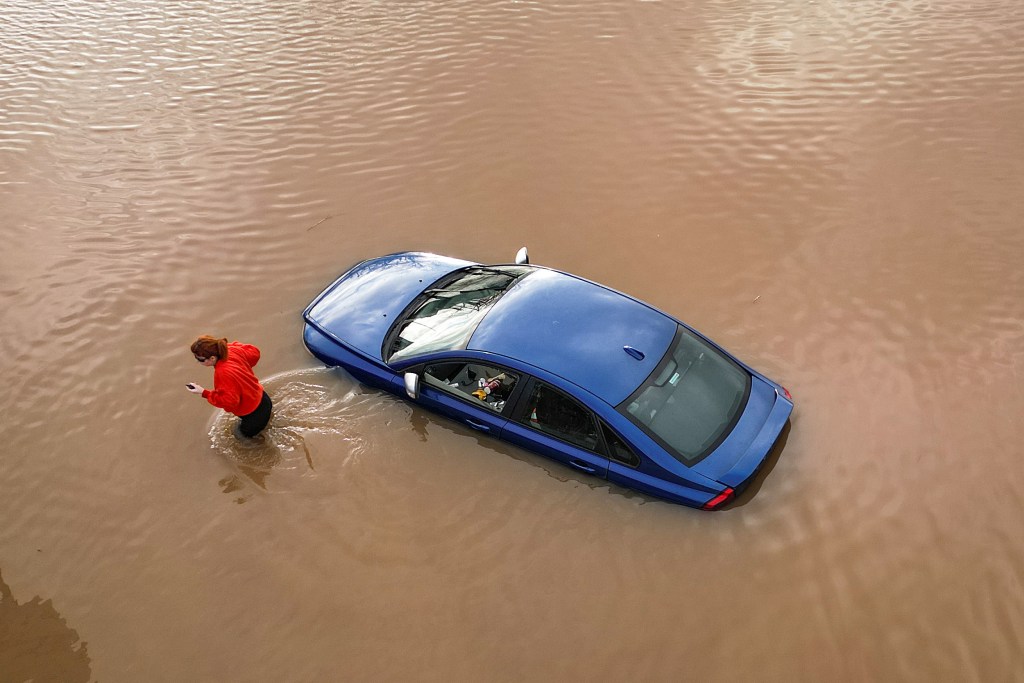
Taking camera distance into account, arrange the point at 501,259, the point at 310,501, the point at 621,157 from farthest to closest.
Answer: the point at 621,157 → the point at 501,259 → the point at 310,501

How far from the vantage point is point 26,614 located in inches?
237

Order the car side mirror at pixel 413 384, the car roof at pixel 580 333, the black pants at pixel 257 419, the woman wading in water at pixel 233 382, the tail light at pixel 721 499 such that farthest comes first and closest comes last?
1. the black pants at pixel 257 419
2. the car side mirror at pixel 413 384
3. the woman wading in water at pixel 233 382
4. the car roof at pixel 580 333
5. the tail light at pixel 721 499

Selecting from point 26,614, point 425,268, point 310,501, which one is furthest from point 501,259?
point 26,614

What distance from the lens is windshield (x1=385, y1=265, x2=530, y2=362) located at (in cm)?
671

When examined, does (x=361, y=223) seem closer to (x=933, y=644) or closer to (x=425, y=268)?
(x=425, y=268)

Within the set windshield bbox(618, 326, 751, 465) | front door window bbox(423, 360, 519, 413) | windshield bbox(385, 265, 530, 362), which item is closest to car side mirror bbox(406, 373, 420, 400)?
front door window bbox(423, 360, 519, 413)

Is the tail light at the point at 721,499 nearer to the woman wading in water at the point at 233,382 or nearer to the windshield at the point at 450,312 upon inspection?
the windshield at the point at 450,312

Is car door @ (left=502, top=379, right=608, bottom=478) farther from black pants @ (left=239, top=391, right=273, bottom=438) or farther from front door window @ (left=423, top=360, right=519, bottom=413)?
black pants @ (left=239, top=391, right=273, bottom=438)

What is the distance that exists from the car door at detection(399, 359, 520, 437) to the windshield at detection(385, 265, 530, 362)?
0.64 ft

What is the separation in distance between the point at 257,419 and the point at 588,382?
3.02 m

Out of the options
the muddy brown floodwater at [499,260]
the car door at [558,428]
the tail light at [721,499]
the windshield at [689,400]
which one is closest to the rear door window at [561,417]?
the car door at [558,428]

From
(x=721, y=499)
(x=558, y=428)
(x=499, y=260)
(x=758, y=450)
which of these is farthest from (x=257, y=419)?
(x=758, y=450)

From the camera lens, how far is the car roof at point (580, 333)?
6.01m

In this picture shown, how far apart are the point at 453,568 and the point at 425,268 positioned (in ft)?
10.4
